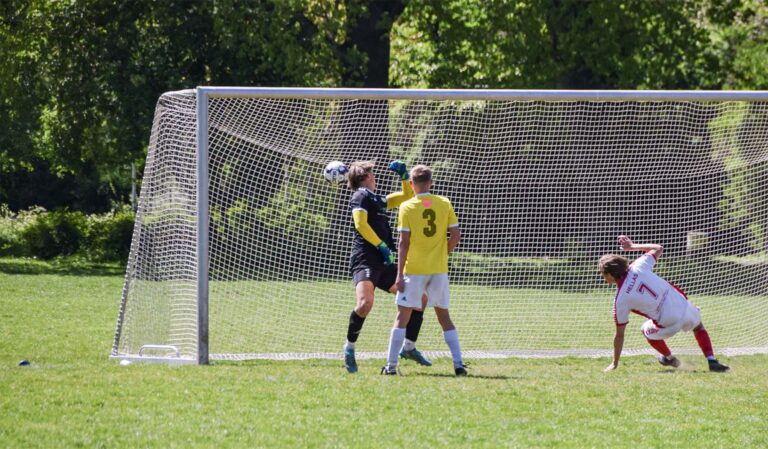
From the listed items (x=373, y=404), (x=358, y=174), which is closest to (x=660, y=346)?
(x=358, y=174)

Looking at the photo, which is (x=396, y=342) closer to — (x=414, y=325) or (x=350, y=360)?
(x=350, y=360)

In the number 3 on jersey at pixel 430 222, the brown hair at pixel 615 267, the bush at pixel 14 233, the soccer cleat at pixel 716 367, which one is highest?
the number 3 on jersey at pixel 430 222

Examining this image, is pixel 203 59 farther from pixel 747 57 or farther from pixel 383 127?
pixel 747 57

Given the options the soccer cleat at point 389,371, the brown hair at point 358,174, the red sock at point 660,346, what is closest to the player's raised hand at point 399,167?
the brown hair at point 358,174

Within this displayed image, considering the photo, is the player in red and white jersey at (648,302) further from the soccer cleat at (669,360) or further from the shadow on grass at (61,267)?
the shadow on grass at (61,267)

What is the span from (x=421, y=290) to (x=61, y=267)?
55.1ft

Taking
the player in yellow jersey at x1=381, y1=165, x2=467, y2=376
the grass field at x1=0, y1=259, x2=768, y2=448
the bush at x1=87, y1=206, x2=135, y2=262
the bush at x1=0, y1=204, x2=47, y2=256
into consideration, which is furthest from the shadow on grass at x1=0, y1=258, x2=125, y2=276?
the player in yellow jersey at x1=381, y1=165, x2=467, y2=376

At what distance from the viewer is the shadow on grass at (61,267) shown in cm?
2264

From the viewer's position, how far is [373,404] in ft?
24.6

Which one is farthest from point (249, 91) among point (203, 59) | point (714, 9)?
point (714, 9)

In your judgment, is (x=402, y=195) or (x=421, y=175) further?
(x=402, y=195)

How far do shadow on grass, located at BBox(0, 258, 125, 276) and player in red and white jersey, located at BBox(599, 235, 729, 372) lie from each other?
1510 cm

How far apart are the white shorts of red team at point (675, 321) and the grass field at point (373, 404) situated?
1.14 feet

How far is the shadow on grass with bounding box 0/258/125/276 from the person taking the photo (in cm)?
2264
